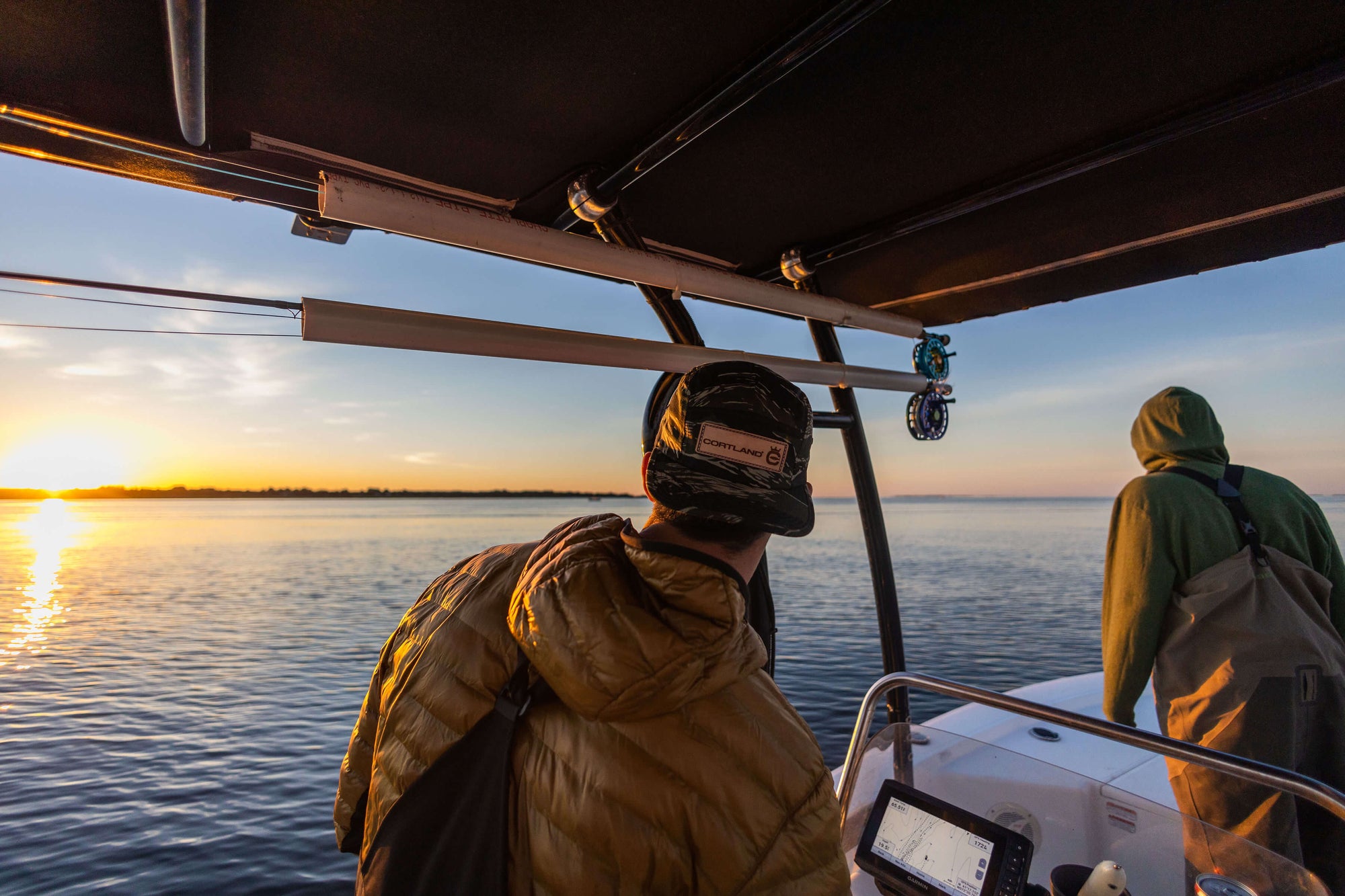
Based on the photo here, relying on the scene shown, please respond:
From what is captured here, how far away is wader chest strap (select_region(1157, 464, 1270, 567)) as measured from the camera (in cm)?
190

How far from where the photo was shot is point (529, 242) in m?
1.76

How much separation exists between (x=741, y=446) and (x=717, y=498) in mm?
88

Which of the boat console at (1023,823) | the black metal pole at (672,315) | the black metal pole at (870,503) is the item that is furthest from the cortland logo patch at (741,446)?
the black metal pole at (870,503)

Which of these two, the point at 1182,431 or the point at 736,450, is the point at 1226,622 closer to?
the point at 1182,431

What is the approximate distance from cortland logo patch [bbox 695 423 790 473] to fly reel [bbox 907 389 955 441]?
2647mm

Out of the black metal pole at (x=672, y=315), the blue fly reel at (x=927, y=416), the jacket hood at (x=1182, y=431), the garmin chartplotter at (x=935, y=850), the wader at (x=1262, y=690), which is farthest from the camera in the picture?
the blue fly reel at (x=927, y=416)

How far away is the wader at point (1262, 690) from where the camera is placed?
1786mm

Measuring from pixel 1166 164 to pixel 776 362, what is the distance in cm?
136

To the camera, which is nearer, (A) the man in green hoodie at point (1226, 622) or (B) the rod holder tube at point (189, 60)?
(B) the rod holder tube at point (189, 60)

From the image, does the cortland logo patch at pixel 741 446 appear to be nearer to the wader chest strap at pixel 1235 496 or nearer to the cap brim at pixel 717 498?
the cap brim at pixel 717 498

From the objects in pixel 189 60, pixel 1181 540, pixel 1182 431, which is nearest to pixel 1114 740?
pixel 1181 540

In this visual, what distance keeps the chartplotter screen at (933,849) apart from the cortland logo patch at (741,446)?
4.00ft

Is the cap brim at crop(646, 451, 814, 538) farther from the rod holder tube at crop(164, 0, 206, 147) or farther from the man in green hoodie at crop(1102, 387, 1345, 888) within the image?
the man in green hoodie at crop(1102, 387, 1345, 888)

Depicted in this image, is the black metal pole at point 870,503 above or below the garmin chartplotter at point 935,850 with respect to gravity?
above
